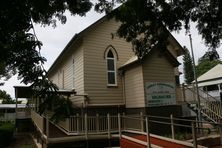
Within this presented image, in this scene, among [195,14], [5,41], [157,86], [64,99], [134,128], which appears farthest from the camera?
[157,86]

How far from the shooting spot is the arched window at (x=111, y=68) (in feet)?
58.3

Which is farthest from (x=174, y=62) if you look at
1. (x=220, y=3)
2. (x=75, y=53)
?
(x=220, y=3)

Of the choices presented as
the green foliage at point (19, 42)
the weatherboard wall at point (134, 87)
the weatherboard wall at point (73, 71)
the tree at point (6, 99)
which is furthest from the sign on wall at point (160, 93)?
the tree at point (6, 99)

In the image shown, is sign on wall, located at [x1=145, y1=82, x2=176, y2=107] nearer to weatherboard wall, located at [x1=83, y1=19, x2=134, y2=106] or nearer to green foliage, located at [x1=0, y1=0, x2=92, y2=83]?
weatherboard wall, located at [x1=83, y1=19, x2=134, y2=106]

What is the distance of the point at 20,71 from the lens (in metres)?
4.45

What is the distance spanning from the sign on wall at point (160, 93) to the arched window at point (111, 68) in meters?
2.76

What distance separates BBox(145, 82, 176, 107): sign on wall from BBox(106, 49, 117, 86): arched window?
2.76m

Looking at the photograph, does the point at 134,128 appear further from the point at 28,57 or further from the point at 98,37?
the point at 28,57

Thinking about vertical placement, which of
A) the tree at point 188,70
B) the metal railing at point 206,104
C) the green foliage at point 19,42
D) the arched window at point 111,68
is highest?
the tree at point 188,70

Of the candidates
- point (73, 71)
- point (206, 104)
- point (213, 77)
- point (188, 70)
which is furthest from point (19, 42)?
point (188, 70)

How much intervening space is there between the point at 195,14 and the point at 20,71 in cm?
553

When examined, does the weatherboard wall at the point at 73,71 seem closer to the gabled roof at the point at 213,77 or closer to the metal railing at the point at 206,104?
the metal railing at the point at 206,104

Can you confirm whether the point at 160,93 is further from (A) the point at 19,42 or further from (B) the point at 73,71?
(A) the point at 19,42

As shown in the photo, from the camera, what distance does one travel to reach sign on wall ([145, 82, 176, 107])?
51.6ft
